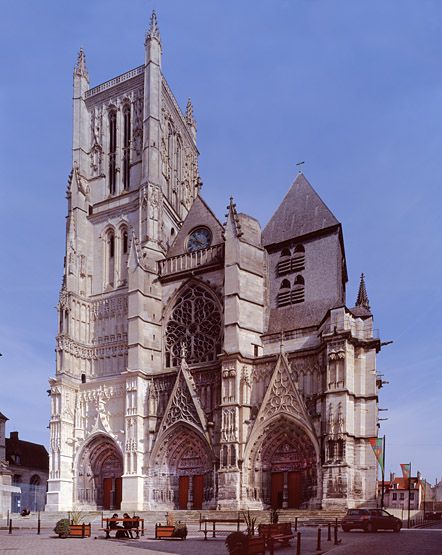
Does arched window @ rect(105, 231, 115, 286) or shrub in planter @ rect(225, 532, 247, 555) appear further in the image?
arched window @ rect(105, 231, 115, 286)

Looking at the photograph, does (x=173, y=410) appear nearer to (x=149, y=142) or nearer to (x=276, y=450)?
(x=276, y=450)

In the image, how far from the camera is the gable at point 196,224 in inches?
1639

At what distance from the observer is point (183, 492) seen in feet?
123

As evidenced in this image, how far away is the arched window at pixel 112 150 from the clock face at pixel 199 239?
7.41 metres

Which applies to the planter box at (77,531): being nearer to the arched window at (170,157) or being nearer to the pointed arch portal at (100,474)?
the pointed arch portal at (100,474)

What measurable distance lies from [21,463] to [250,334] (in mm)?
31635

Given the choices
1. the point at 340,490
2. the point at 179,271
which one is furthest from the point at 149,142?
the point at 340,490

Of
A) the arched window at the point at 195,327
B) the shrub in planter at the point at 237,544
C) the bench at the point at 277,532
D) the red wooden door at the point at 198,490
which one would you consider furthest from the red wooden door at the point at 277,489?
the shrub in planter at the point at 237,544

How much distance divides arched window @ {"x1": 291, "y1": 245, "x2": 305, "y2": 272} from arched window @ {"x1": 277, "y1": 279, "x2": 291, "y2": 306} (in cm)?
89

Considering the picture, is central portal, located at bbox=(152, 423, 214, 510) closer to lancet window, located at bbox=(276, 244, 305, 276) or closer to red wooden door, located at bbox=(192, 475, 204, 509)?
red wooden door, located at bbox=(192, 475, 204, 509)

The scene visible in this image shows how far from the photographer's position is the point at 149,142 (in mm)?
44094

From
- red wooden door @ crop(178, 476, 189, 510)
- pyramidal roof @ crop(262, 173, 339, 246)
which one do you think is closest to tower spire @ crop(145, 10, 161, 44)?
pyramidal roof @ crop(262, 173, 339, 246)

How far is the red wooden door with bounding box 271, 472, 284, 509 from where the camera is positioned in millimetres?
34250

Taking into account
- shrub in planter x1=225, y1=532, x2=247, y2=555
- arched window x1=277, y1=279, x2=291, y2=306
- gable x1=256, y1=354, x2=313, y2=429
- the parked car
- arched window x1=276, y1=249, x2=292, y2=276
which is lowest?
the parked car
